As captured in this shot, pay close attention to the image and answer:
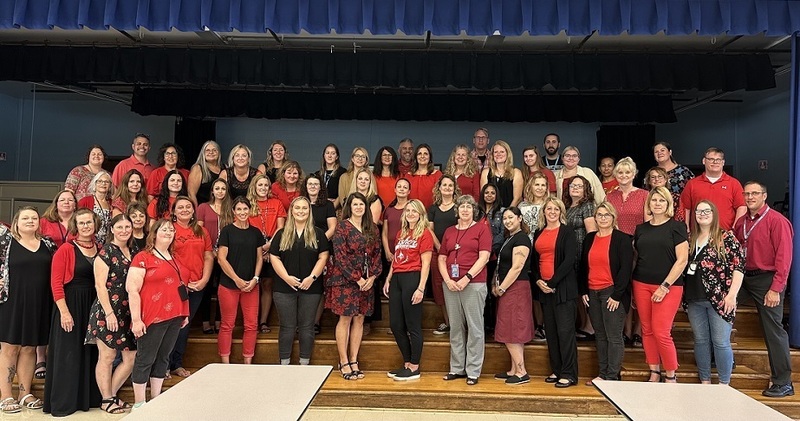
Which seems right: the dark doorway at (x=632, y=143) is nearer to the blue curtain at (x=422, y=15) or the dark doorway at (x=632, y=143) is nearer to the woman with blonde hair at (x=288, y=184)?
the blue curtain at (x=422, y=15)

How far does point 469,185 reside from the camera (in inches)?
198

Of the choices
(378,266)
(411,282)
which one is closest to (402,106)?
(378,266)

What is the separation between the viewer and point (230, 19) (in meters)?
4.71

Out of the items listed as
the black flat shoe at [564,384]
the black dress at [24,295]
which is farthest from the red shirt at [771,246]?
the black dress at [24,295]

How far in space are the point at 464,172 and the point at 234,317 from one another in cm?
237

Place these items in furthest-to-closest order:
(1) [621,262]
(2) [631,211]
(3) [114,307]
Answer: (2) [631,211], (1) [621,262], (3) [114,307]

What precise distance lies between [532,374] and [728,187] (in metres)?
2.25

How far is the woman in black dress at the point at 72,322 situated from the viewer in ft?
12.5

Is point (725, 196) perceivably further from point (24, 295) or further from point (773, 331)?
point (24, 295)

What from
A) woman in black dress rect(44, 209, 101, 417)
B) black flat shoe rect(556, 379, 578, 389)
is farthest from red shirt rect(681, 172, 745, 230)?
woman in black dress rect(44, 209, 101, 417)

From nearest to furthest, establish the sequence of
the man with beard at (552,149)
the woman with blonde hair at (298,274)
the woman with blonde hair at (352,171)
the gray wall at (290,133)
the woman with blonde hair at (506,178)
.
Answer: the woman with blonde hair at (298,274) → the woman with blonde hair at (506,178) → the woman with blonde hair at (352,171) → the man with beard at (552,149) → the gray wall at (290,133)

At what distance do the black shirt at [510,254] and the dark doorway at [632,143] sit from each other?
23.6 ft

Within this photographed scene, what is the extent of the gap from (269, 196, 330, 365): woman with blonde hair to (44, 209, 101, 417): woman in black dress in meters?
1.31

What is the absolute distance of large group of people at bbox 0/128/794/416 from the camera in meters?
3.86
